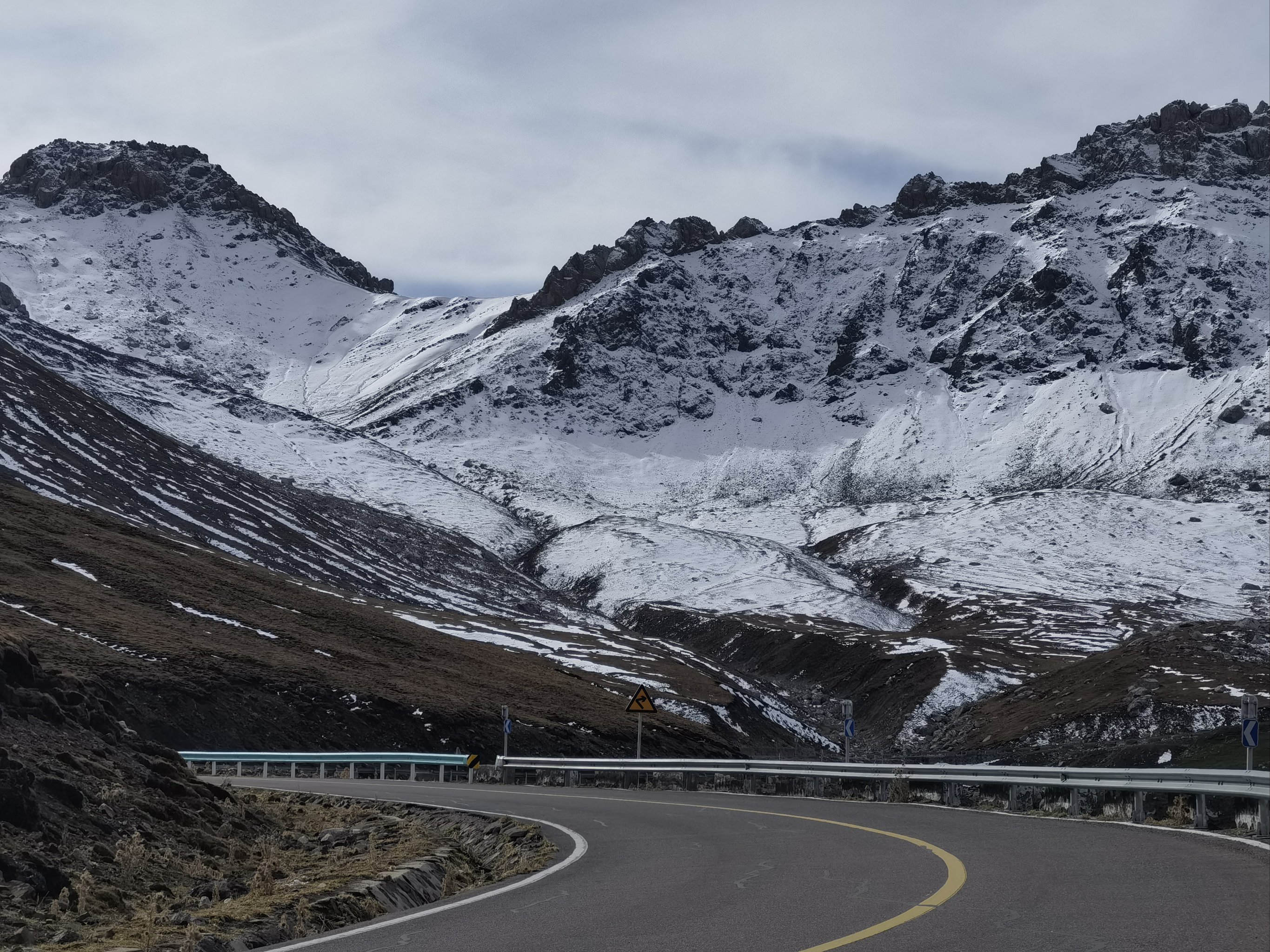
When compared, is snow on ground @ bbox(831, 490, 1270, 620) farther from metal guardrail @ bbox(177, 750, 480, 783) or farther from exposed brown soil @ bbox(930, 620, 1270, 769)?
metal guardrail @ bbox(177, 750, 480, 783)

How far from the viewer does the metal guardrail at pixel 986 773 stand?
1716 centimetres

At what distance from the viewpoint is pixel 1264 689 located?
76.8m

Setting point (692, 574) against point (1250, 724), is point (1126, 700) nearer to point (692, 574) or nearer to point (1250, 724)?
point (1250, 724)

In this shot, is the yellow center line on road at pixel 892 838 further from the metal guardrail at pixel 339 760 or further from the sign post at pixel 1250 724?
the metal guardrail at pixel 339 760

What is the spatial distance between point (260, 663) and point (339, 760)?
20998 mm

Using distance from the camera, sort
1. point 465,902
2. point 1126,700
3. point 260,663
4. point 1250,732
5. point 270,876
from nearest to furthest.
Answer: point 465,902
point 270,876
point 1250,732
point 260,663
point 1126,700

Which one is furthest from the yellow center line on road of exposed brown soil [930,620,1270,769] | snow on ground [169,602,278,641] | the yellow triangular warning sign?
snow on ground [169,602,278,641]

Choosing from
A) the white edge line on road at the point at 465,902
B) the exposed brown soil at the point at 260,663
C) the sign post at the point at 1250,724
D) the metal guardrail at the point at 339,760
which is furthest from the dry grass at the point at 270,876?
the exposed brown soil at the point at 260,663

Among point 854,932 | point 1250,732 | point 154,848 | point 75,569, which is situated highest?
point 1250,732

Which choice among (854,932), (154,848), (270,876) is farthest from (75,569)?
(854,932)

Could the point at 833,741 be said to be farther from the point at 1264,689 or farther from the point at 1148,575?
the point at 1148,575

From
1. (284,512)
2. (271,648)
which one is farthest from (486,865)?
(284,512)

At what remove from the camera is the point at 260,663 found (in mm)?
65000

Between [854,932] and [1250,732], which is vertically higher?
[1250,732]
